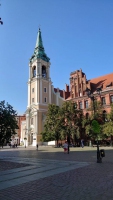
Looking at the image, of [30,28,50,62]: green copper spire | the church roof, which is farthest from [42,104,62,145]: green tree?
[30,28,50,62]: green copper spire

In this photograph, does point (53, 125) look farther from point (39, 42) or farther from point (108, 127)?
point (39, 42)

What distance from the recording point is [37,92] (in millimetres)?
66000

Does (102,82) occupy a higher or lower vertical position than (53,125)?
higher

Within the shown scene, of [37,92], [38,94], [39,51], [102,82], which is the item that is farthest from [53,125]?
[39,51]

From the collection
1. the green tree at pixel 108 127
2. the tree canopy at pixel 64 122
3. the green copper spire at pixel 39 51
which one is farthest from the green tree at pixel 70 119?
the green copper spire at pixel 39 51

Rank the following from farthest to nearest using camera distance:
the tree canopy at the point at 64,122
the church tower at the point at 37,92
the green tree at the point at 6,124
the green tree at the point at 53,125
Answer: the church tower at the point at 37,92
the green tree at the point at 53,125
the tree canopy at the point at 64,122
the green tree at the point at 6,124

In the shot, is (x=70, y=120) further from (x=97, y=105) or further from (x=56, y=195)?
(x=56, y=195)

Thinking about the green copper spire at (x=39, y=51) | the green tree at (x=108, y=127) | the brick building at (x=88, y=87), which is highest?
the green copper spire at (x=39, y=51)

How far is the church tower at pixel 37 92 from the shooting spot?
63812 mm

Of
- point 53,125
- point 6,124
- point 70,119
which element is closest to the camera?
point 6,124

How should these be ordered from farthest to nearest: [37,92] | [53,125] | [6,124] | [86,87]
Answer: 1. [37,92]
2. [86,87]
3. [53,125]
4. [6,124]

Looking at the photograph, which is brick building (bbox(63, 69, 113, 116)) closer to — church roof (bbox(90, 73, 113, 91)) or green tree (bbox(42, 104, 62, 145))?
church roof (bbox(90, 73, 113, 91))

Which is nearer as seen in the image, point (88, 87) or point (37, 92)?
point (88, 87)

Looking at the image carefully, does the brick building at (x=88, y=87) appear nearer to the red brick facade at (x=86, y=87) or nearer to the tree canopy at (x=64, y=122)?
the red brick facade at (x=86, y=87)
